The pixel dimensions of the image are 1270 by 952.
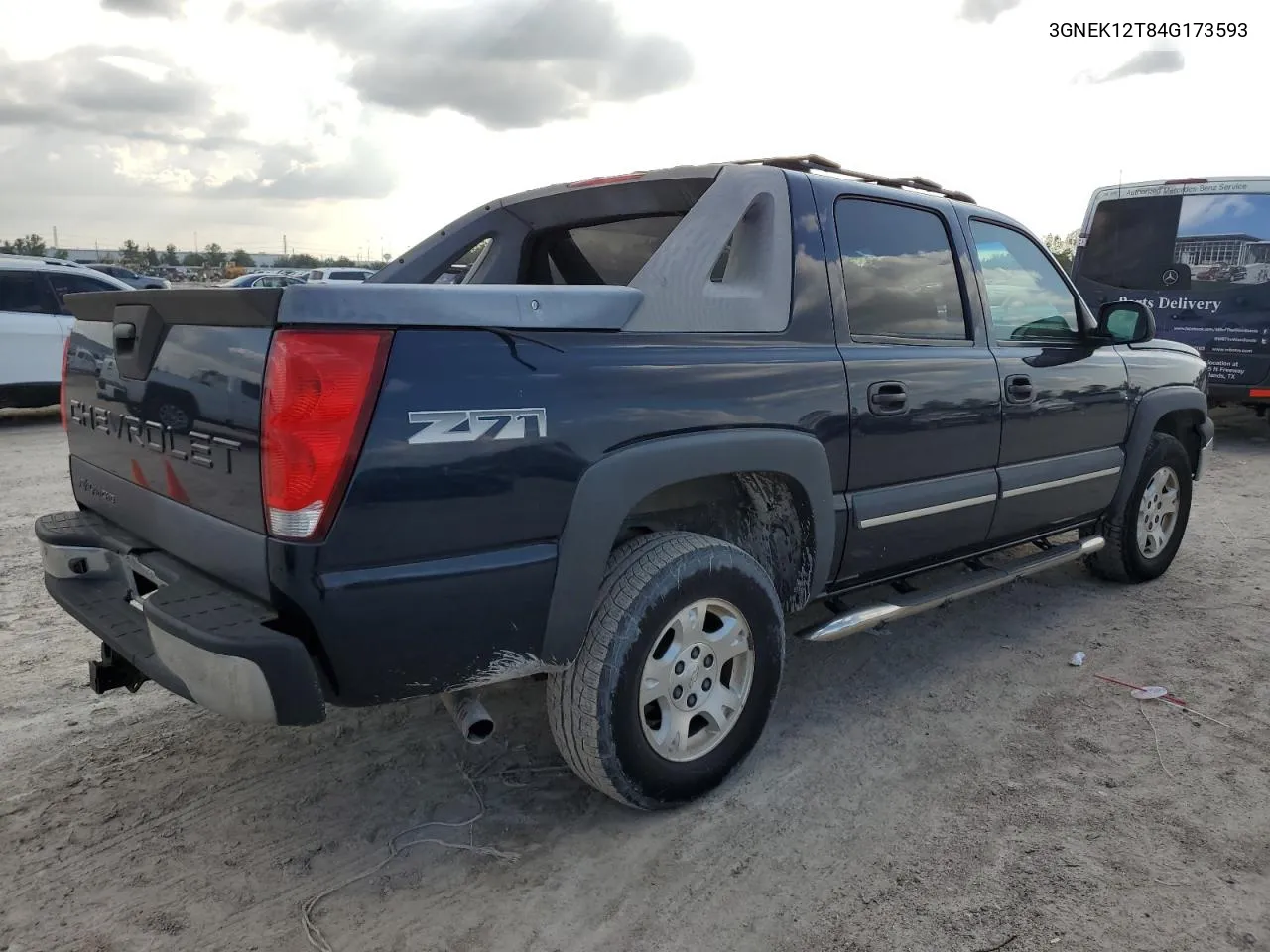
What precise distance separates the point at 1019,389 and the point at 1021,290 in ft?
1.82

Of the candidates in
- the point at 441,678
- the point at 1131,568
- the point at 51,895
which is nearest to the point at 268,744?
the point at 51,895

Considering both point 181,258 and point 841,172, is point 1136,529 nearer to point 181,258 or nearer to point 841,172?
point 841,172

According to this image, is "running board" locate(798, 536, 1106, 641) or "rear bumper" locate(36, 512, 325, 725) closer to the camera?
"rear bumper" locate(36, 512, 325, 725)

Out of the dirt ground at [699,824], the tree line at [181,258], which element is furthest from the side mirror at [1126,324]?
the tree line at [181,258]

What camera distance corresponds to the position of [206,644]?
198 centimetres

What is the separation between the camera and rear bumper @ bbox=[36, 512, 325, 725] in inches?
77.6

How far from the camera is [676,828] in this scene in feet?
8.72

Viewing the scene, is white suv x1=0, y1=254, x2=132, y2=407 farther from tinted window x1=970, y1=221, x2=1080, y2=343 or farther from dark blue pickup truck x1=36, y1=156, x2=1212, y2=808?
tinted window x1=970, y1=221, x2=1080, y2=343

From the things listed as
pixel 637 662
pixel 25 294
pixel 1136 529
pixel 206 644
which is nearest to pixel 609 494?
pixel 637 662

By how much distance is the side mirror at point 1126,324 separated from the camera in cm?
407

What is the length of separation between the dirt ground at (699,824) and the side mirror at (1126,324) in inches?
55.5

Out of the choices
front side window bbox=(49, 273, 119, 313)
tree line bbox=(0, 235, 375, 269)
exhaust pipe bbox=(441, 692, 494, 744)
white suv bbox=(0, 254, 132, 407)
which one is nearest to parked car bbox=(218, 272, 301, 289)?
exhaust pipe bbox=(441, 692, 494, 744)

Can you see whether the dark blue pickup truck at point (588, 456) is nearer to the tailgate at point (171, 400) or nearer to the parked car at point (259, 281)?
the tailgate at point (171, 400)

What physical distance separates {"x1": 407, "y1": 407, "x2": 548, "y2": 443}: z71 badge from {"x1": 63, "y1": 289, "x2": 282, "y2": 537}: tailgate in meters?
0.37
